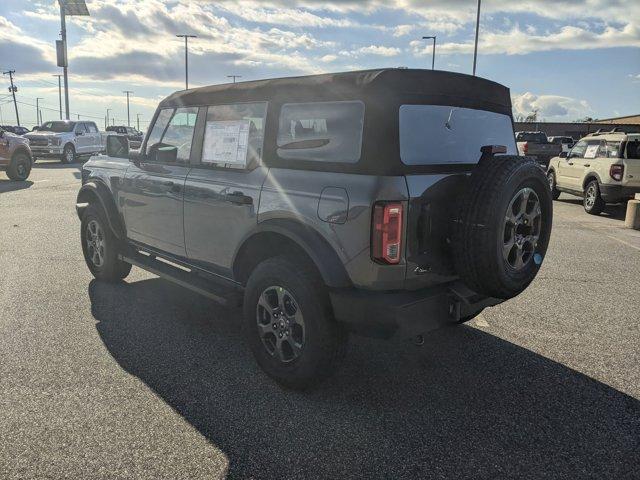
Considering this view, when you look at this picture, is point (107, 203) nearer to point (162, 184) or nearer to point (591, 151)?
point (162, 184)

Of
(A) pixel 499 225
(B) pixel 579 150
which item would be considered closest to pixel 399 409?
(A) pixel 499 225

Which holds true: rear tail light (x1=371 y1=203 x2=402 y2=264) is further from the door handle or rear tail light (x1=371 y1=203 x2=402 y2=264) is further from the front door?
the front door

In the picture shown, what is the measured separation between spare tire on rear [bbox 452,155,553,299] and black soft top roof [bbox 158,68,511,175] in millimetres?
315

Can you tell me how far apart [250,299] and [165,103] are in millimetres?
2185

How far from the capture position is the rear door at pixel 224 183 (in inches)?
137

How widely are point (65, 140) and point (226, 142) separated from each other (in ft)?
73.6

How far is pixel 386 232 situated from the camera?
8.86 ft

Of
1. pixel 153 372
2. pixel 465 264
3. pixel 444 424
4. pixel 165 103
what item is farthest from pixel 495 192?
pixel 165 103

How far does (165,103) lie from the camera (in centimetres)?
458

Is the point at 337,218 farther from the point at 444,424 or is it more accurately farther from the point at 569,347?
the point at 569,347

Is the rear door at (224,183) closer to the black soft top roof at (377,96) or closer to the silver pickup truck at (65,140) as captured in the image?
the black soft top roof at (377,96)

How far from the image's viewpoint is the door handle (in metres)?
3.44

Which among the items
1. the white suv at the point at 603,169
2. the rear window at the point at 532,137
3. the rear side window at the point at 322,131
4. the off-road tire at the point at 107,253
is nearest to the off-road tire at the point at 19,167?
the off-road tire at the point at 107,253

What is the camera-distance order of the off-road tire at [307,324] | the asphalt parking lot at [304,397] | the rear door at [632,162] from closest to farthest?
the asphalt parking lot at [304,397] → the off-road tire at [307,324] → the rear door at [632,162]
